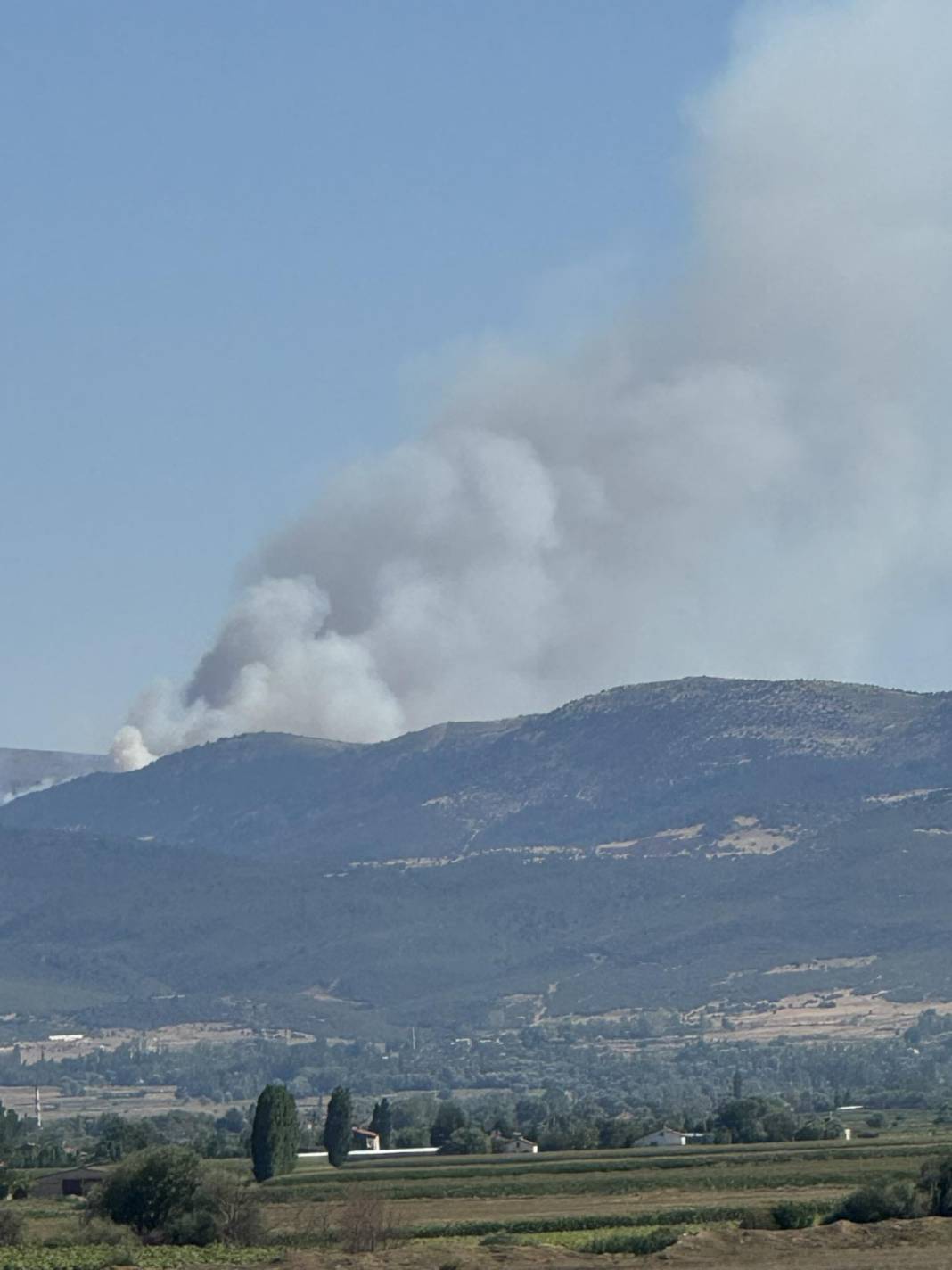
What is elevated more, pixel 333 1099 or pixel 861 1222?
pixel 333 1099

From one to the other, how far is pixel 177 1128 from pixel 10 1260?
4556 inches

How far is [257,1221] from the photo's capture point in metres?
88.1

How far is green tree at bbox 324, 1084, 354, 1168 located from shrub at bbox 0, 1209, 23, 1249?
51914 mm

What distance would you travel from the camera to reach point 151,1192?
9019 cm

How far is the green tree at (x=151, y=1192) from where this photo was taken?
295ft

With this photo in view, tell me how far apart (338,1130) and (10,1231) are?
185 ft

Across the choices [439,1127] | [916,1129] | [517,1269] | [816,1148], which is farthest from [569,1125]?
[517,1269]

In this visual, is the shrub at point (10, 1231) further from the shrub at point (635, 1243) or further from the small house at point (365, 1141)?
the small house at point (365, 1141)

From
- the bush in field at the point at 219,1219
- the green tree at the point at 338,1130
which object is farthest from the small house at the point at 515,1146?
the bush in field at the point at 219,1219

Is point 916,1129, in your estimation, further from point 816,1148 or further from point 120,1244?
point 120,1244

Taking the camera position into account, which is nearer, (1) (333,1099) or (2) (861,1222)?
(2) (861,1222)

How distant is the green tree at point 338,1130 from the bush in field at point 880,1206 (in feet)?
184

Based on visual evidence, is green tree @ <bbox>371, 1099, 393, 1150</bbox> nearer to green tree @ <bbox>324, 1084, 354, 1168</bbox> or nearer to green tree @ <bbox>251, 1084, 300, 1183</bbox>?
green tree @ <bbox>324, 1084, 354, 1168</bbox>

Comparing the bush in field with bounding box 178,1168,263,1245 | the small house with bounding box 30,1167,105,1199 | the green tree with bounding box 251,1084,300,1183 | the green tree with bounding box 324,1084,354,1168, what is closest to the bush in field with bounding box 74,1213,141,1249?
the bush in field with bounding box 178,1168,263,1245
